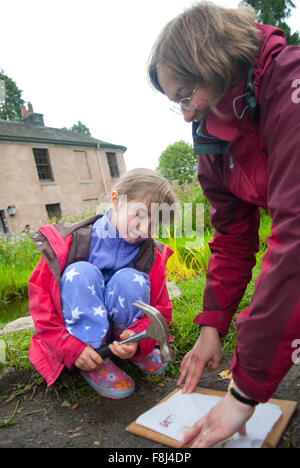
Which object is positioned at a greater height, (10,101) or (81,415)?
(10,101)

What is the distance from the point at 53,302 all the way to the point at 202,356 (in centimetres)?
73

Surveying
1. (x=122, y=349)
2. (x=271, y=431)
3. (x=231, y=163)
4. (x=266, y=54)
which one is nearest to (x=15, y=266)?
(x=122, y=349)

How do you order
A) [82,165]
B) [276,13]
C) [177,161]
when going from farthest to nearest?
1. [177,161]
2. [82,165]
3. [276,13]

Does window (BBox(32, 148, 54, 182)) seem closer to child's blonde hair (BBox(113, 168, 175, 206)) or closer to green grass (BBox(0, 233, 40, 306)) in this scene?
green grass (BBox(0, 233, 40, 306))

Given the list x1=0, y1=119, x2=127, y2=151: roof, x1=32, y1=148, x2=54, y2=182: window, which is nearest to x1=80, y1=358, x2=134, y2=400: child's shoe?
x1=0, y1=119, x2=127, y2=151: roof

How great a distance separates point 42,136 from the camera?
55.7 feet

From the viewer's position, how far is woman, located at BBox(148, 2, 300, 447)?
0.88m

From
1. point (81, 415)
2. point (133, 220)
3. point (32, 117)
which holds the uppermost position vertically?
point (32, 117)

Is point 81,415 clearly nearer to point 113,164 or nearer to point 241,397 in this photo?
point 241,397

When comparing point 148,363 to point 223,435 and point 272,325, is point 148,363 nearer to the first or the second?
point 223,435

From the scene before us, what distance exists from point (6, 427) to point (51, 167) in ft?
54.4

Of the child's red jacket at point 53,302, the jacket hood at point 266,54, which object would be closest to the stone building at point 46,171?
the child's red jacket at point 53,302

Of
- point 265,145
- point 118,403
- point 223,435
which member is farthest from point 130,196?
point 223,435

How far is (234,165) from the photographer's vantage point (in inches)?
50.1
